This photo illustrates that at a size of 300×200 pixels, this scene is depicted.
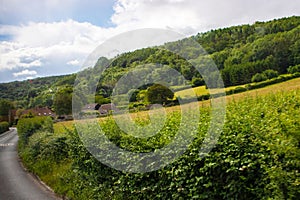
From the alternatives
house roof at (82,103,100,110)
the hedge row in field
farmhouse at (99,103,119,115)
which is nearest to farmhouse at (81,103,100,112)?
house roof at (82,103,100,110)

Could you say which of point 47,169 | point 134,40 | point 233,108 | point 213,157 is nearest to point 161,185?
point 213,157

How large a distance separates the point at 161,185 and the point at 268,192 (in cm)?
198

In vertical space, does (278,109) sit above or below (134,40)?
below

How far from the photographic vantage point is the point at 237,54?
15781mm

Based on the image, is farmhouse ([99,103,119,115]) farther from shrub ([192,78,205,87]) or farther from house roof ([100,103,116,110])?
shrub ([192,78,205,87])

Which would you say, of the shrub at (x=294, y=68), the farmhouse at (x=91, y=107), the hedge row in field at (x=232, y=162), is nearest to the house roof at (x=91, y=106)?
the farmhouse at (x=91, y=107)

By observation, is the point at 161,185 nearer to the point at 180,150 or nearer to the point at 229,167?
the point at 180,150

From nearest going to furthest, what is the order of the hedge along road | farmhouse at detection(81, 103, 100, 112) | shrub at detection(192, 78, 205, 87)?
shrub at detection(192, 78, 205, 87) < farmhouse at detection(81, 103, 100, 112) < the hedge along road

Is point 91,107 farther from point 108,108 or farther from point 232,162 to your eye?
point 232,162

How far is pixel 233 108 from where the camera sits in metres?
5.26

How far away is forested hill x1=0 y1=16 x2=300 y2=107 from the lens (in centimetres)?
823

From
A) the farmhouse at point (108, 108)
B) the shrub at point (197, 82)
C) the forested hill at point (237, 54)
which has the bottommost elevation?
the farmhouse at point (108, 108)

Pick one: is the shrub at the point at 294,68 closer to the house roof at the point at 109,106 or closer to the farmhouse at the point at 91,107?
the farmhouse at the point at 91,107

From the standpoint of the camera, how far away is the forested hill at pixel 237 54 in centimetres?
823
